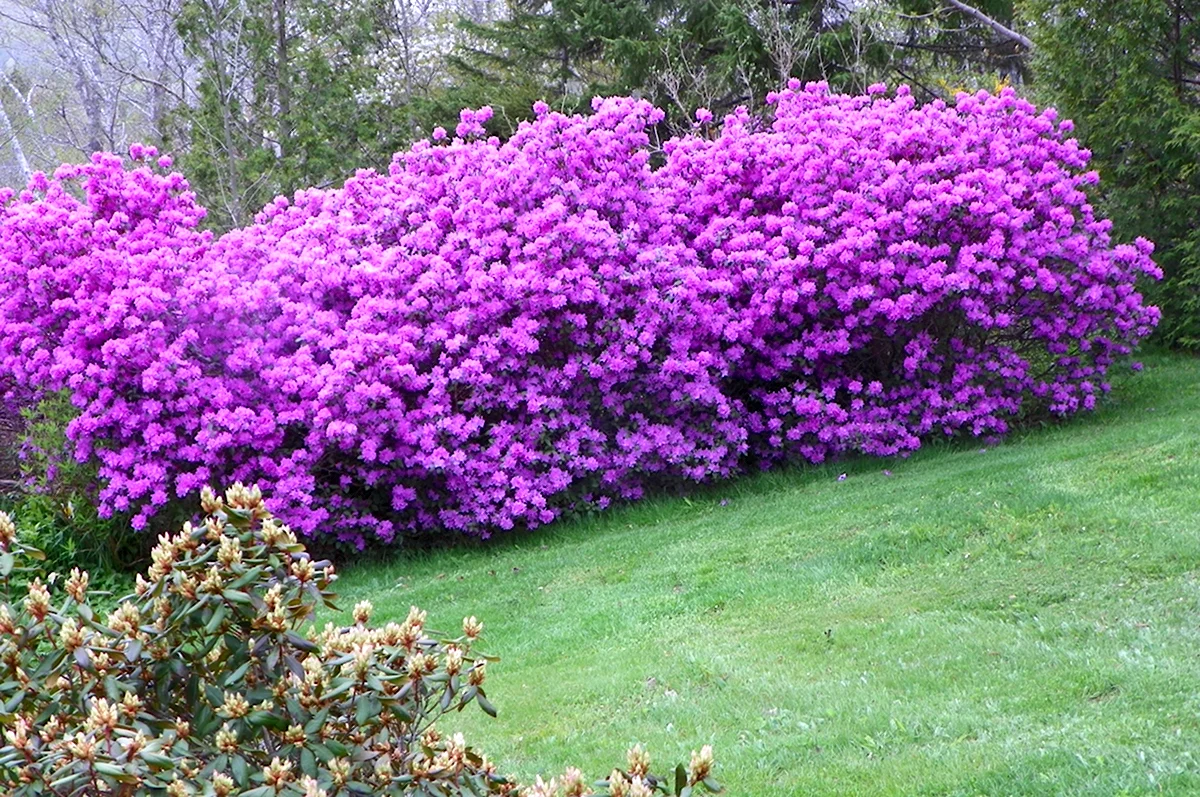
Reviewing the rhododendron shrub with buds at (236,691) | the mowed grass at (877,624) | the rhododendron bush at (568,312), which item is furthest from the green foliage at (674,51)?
the rhododendron shrub with buds at (236,691)

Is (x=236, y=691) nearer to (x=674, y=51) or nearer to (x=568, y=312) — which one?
(x=568, y=312)

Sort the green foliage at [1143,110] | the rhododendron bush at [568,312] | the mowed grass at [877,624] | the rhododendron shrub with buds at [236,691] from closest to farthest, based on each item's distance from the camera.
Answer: the rhododendron shrub with buds at [236,691], the mowed grass at [877,624], the rhododendron bush at [568,312], the green foliage at [1143,110]

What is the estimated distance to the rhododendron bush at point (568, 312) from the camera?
8.76 m

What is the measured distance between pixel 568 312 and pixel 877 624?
4.28 m

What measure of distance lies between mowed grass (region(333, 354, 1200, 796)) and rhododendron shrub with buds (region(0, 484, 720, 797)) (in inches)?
72.2

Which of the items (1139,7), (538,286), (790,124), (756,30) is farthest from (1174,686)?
(756,30)

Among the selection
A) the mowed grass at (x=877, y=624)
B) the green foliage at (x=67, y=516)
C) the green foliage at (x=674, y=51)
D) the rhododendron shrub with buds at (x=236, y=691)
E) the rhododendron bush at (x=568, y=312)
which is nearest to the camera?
the rhododendron shrub with buds at (x=236, y=691)

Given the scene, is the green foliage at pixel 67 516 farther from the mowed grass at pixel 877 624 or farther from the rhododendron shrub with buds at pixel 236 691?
the rhododendron shrub with buds at pixel 236 691

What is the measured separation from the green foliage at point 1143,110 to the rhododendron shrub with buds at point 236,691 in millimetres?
10918

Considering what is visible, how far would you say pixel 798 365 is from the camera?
1008 centimetres

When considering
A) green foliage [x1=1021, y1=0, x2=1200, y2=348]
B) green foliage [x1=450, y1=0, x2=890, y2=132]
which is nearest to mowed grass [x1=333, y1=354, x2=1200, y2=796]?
green foliage [x1=1021, y1=0, x2=1200, y2=348]

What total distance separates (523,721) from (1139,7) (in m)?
9.84

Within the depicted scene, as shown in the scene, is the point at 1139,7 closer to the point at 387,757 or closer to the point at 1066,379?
the point at 1066,379

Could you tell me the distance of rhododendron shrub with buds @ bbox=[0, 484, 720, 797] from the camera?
2.32 m
